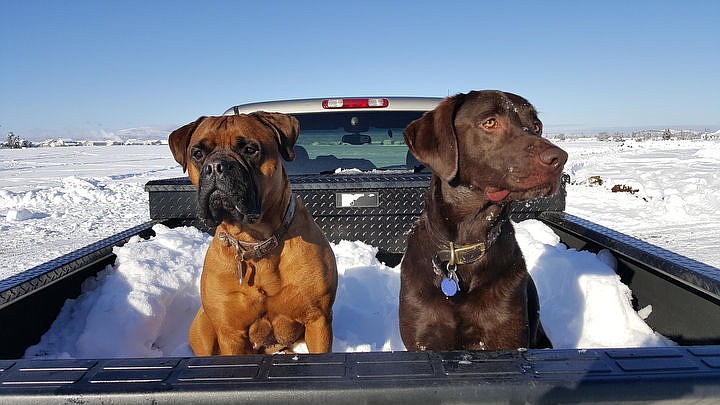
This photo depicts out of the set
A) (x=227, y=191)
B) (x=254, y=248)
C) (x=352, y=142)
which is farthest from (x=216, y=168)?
(x=352, y=142)

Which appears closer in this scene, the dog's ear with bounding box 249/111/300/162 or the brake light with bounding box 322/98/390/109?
the dog's ear with bounding box 249/111/300/162

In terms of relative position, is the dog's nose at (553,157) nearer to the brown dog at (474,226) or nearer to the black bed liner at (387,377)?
the brown dog at (474,226)

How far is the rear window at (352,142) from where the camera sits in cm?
404

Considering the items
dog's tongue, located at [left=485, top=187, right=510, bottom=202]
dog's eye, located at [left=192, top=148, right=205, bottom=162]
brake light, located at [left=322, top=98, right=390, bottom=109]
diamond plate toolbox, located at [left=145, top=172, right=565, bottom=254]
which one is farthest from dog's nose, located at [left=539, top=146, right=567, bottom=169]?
brake light, located at [left=322, top=98, right=390, bottom=109]

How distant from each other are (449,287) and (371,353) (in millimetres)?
1051

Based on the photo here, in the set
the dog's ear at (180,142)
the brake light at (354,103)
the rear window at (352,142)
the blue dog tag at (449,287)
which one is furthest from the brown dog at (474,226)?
the rear window at (352,142)

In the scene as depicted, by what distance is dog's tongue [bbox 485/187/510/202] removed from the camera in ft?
7.49

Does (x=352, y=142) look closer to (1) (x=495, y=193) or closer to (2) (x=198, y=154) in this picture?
(2) (x=198, y=154)

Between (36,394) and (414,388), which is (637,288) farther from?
(36,394)

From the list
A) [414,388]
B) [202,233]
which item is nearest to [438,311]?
[414,388]

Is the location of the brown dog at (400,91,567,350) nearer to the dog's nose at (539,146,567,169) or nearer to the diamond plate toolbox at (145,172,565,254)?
the dog's nose at (539,146,567,169)

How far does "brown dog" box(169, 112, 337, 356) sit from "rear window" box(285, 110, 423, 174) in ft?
3.88

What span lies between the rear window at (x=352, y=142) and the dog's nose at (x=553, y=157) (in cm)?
195

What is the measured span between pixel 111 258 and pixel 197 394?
2.38 m
